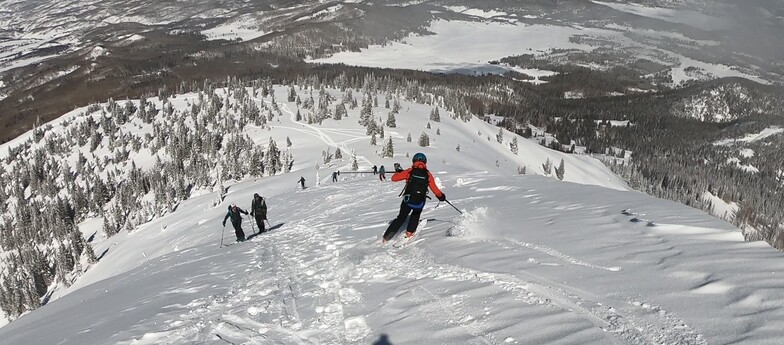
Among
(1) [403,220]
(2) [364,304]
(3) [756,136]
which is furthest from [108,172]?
(3) [756,136]

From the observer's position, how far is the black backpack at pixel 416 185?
1253 cm

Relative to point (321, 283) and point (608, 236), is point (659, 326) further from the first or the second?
point (321, 283)

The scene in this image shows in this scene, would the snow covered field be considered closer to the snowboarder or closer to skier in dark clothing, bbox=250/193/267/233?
the snowboarder

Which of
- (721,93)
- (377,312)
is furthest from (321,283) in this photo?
(721,93)

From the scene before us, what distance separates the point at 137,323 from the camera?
8633mm

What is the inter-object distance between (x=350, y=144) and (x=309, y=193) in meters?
33.6

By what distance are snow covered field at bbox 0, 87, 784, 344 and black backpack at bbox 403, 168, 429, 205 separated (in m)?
1.22

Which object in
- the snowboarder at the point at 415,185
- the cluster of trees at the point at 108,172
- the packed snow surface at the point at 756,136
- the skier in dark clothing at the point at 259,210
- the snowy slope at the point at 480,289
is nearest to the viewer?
the snowy slope at the point at 480,289

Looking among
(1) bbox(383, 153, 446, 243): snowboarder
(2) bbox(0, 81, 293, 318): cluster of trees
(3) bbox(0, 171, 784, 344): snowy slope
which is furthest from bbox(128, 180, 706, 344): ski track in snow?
(2) bbox(0, 81, 293, 318): cluster of trees

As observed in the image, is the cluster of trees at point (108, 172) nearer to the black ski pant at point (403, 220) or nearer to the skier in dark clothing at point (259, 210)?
the skier in dark clothing at point (259, 210)

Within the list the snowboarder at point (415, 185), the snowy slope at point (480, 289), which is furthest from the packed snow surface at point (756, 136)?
the snowboarder at point (415, 185)

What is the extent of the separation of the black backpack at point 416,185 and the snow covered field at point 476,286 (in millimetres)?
1216

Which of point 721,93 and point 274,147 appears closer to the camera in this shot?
point 274,147

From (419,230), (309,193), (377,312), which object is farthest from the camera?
(309,193)
